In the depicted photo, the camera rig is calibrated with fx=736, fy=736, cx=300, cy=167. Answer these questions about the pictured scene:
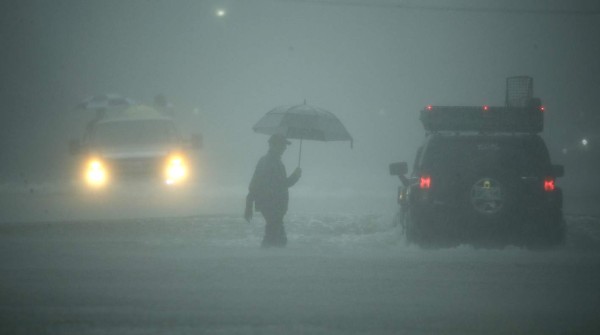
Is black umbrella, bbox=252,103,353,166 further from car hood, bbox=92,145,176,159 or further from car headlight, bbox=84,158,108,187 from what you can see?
car headlight, bbox=84,158,108,187

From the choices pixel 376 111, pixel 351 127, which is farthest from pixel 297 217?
pixel 376 111

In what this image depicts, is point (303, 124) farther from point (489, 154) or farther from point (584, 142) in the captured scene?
point (584, 142)

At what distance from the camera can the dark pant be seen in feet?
35.1

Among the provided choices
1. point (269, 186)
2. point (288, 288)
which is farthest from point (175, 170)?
point (288, 288)

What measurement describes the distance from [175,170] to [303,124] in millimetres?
2948

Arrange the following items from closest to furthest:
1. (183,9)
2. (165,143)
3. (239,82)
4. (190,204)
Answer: (165,143), (190,204), (239,82), (183,9)

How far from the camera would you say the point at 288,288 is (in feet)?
24.2

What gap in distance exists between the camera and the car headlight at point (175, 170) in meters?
13.4

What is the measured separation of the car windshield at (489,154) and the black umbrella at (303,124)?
2524mm

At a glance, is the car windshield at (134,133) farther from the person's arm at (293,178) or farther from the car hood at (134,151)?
the person's arm at (293,178)

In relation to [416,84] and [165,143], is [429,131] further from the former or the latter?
[416,84]

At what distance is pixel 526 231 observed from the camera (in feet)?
31.5

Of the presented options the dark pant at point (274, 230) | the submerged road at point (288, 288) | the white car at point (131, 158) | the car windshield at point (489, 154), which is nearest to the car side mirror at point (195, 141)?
the white car at point (131, 158)

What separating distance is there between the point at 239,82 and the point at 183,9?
30.2 meters
